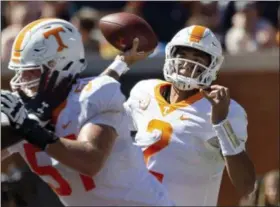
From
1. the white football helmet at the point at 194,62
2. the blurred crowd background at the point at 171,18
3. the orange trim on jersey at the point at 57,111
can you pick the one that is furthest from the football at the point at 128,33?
the blurred crowd background at the point at 171,18

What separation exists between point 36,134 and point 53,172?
0.30 meters

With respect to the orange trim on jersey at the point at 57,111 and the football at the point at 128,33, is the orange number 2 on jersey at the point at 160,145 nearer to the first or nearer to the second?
the football at the point at 128,33

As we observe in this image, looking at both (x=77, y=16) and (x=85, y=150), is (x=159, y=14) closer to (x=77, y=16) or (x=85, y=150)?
(x=77, y=16)

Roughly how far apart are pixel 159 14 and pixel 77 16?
0.67 metres

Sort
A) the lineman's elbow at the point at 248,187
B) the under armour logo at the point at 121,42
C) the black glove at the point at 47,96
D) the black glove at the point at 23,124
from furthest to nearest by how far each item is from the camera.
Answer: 1. the under armour logo at the point at 121,42
2. the lineman's elbow at the point at 248,187
3. the black glove at the point at 47,96
4. the black glove at the point at 23,124

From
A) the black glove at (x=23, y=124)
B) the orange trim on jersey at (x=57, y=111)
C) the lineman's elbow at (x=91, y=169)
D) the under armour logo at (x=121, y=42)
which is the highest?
the black glove at (x=23, y=124)

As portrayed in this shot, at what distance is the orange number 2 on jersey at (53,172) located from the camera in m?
3.85

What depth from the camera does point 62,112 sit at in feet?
12.6

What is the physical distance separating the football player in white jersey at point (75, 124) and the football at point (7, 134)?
8cm

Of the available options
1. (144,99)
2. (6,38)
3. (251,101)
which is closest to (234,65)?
(251,101)

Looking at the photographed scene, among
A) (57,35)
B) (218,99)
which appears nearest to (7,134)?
(57,35)

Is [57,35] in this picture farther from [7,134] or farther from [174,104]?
[174,104]

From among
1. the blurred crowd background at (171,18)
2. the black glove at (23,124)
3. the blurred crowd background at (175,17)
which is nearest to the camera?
the black glove at (23,124)

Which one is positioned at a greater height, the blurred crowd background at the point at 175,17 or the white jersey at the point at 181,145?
the white jersey at the point at 181,145
